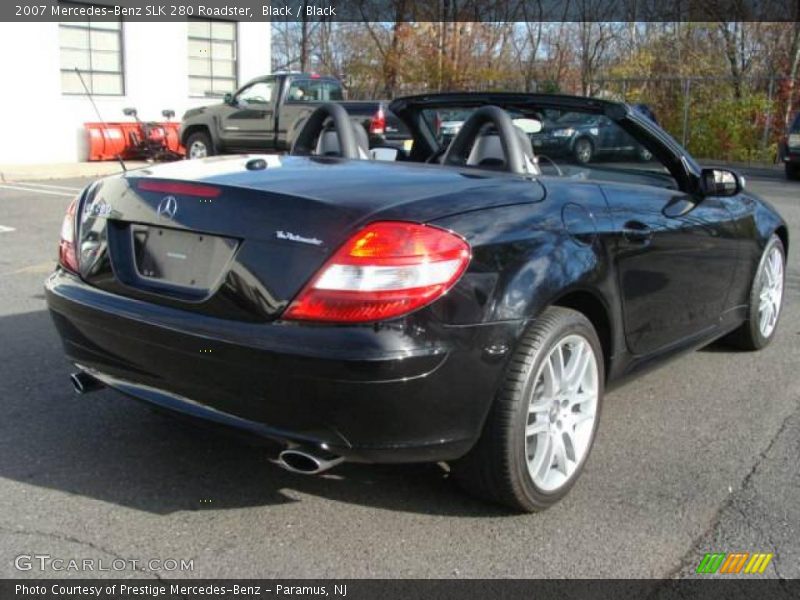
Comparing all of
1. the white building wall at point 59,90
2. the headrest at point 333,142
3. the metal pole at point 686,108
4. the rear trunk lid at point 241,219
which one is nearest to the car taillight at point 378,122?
the white building wall at point 59,90

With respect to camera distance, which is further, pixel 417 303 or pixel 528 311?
pixel 528 311

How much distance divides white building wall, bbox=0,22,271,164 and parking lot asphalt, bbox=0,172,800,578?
623 inches

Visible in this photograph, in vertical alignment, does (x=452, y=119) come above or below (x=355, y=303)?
above

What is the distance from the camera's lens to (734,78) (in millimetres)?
23828

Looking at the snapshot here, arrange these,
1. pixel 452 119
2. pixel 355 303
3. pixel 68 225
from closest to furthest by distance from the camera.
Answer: pixel 355 303 < pixel 68 225 < pixel 452 119

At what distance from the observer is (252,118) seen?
1716 centimetres

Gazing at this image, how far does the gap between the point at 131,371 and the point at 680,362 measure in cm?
329

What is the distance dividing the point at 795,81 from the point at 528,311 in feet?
76.2

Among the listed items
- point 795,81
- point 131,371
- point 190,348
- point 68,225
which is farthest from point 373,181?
point 795,81

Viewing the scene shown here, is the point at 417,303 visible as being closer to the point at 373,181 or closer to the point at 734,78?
the point at 373,181

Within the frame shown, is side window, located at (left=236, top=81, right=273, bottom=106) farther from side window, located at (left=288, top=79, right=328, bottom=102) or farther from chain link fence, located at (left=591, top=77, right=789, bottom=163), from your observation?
chain link fence, located at (left=591, top=77, right=789, bottom=163)

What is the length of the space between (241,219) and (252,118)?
14.9 metres

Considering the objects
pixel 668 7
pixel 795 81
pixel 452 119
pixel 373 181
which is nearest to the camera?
pixel 373 181

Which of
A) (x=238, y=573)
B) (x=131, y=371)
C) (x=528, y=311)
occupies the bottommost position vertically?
(x=238, y=573)
